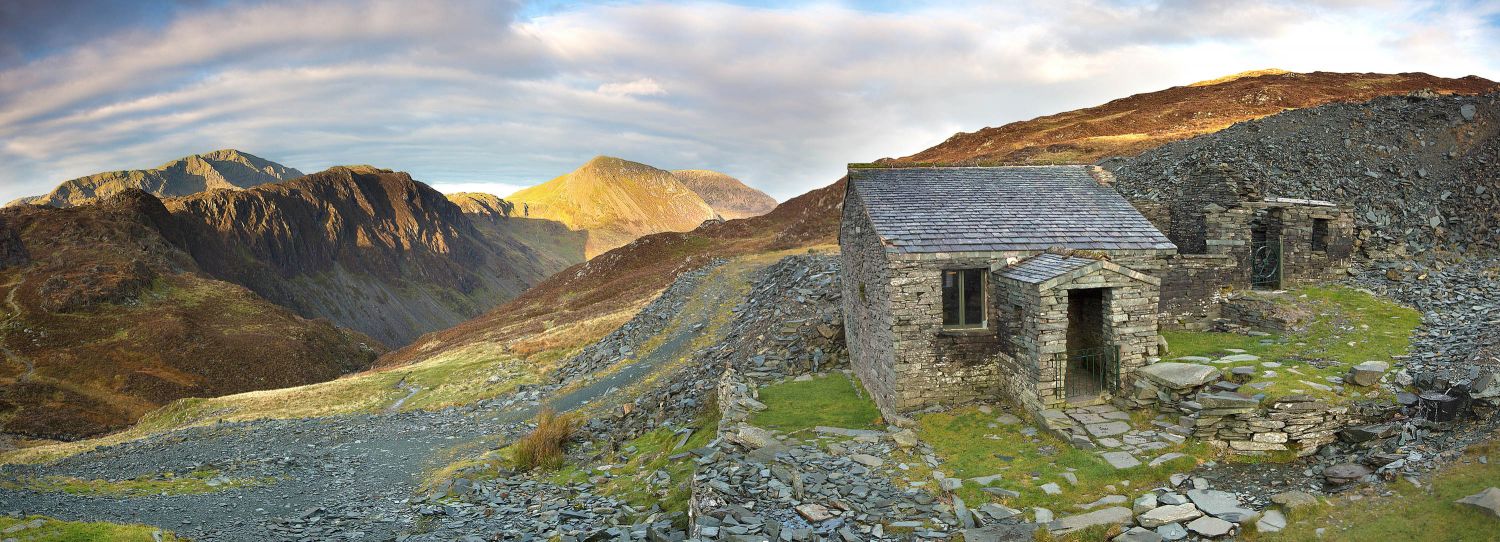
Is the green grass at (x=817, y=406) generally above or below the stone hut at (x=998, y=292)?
below

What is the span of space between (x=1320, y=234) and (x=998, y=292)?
1429 centimetres

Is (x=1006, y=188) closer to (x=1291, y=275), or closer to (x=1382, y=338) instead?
(x=1382, y=338)

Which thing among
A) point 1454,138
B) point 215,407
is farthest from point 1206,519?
point 215,407

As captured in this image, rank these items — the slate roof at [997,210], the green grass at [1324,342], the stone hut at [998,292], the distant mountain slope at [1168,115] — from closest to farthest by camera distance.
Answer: the green grass at [1324,342], the stone hut at [998,292], the slate roof at [997,210], the distant mountain slope at [1168,115]

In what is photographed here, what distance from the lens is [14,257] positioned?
77562 mm

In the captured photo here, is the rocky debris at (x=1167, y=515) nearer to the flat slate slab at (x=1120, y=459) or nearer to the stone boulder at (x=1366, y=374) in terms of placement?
the flat slate slab at (x=1120, y=459)

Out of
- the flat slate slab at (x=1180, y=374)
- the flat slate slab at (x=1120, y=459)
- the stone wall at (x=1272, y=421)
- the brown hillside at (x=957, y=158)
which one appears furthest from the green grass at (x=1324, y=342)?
the brown hillside at (x=957, y=158)

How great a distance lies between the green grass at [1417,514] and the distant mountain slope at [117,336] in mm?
64446

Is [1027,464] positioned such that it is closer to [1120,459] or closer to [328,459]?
A: [1120,459]

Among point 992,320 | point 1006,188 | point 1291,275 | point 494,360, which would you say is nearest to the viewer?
point 992,320

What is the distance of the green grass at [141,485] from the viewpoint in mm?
16953

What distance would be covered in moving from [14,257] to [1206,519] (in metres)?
115

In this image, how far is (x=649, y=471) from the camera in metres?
15.0

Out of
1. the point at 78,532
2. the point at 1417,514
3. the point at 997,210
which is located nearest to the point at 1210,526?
the point at 1417,514
